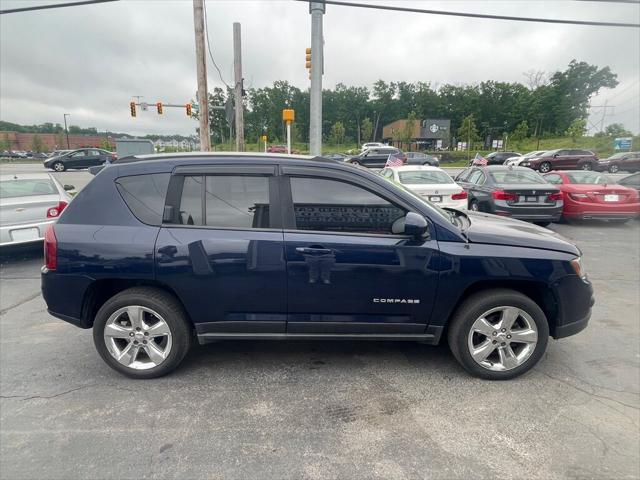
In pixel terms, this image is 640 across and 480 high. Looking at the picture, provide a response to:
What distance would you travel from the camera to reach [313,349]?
3.58 meters

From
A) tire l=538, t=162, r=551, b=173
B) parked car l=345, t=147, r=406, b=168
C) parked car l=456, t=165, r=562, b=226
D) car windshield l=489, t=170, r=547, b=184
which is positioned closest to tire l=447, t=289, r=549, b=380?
parked car l=456, t=165, r=562, b=226

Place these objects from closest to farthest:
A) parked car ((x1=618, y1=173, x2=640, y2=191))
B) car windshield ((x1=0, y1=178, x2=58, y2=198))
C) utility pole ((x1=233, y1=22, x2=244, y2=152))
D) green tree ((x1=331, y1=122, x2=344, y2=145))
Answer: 1. car windshield ((x1=0, y1=178, x2=58, y2=198))
2. parked car ((x1=618, y1=173, x2=640, y2=191))
3. utility pole ((x1=233, y1=22, x2=244, y2=152))
4. green tree ((x1=331, y1=122, x2=344, y2=145))

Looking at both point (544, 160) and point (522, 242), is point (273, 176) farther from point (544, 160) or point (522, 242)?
point (544, 160)

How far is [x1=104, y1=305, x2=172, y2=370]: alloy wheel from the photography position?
3014 mm

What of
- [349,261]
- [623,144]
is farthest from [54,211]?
[623,144]

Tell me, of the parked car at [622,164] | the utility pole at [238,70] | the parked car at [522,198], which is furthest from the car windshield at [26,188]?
the parked car at [622,164]

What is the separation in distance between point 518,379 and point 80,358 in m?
3.97

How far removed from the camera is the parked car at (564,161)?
2708 centimetres

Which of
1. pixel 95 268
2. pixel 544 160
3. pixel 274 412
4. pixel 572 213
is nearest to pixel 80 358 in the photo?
pixel 95 268

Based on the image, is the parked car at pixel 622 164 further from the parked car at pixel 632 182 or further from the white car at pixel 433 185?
the white car at pixel 433 185

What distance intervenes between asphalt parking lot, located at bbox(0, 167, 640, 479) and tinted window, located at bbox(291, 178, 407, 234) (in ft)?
4.24

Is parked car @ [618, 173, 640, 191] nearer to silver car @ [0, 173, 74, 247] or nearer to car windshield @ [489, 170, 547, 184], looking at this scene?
car windshield @ [489, 170, 547, 184]

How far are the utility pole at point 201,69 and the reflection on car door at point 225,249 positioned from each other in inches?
319

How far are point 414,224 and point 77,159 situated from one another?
33.4 metres
